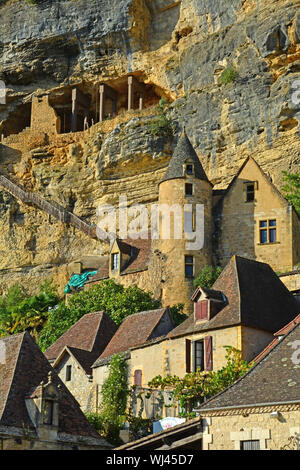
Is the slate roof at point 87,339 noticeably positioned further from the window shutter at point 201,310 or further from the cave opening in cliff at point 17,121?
the cave opening in cliff at point 17,121

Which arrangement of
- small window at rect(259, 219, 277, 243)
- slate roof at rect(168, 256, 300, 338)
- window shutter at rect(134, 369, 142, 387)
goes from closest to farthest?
slate roof at rect(168, 256, 300, 338) < window shutter at rect(134, 369, 142, 387) < small window at rect(259, 219, 277, 243)

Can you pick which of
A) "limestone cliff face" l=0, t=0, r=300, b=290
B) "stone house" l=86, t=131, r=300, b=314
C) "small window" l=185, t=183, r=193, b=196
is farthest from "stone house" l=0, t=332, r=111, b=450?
"limestone cliff face" l=0, t=0, r=300, b=290

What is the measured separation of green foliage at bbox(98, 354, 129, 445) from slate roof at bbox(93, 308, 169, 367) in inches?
36.8

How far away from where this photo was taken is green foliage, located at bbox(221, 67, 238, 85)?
154 ft

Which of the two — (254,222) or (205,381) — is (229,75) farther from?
(205,381)

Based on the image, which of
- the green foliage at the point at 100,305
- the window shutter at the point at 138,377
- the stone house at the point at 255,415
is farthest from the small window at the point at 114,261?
the stone house at the point at 255,415

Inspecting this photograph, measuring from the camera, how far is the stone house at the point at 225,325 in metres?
28.5

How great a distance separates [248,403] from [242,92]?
28.5 m

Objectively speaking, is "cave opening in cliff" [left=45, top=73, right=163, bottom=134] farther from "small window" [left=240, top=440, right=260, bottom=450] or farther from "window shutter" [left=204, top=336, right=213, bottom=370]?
"small window" [left=240, top=440, right=260, bottom=450]

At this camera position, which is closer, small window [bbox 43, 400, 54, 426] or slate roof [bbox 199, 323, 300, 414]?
slate roof [bbox 199, 323, 300, 414]

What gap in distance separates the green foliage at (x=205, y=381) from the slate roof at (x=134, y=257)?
13.7 metres

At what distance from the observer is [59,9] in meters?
56.6

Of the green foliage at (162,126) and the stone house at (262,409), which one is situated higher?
the green foliage at (162,126)

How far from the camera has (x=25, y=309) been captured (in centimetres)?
4675
